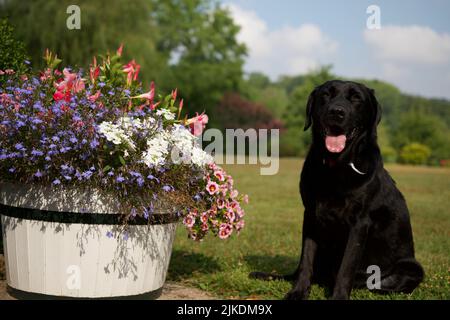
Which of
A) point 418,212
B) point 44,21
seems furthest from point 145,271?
point 44,21

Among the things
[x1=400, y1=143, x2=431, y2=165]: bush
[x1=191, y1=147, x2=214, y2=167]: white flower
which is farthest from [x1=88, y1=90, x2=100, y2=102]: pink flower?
[x1=400, y1=143, x2=431, y2=165]: bush

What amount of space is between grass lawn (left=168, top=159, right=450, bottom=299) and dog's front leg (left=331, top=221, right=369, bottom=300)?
31 cm

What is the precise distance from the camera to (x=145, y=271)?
137 inches

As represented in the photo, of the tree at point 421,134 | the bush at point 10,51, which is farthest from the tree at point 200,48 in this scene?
the bush at point 10,51

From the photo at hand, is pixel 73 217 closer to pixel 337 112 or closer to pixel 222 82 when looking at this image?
pixel 337 112

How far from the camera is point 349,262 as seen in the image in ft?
11.6

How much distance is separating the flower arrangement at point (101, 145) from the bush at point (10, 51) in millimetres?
662

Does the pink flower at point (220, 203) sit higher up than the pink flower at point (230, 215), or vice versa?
the pink flower at point (220, 203)

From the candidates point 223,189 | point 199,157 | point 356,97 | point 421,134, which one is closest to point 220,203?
point 223,189

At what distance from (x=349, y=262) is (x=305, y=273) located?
0.35 m

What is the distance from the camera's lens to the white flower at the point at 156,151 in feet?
10.5

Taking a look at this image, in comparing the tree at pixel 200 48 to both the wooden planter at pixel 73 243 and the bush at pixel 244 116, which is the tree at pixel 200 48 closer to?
the bush at pixel 244 116

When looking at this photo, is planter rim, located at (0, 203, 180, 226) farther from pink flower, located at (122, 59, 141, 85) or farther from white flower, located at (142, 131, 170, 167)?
pink flower, located at (122, 59, 141, 85)
